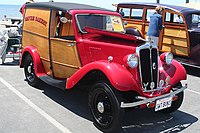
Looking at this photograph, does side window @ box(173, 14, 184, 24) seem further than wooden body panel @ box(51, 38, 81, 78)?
Yes

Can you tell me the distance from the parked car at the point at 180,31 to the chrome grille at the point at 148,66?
3680mm

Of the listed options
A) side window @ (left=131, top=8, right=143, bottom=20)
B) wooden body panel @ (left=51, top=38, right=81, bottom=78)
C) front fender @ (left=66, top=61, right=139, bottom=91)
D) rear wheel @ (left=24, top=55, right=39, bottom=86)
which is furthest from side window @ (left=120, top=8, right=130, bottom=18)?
front fender @ (left=66, top=61, right=139, bottom=91)

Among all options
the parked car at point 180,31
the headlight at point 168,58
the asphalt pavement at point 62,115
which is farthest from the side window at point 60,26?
the parked car at point 180,31

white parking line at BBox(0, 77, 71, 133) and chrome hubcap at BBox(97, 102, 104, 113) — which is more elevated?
chrome hubcap at BBox(97, 102, 104, 113)

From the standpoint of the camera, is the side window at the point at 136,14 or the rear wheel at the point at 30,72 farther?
the side window at the point at 136,14

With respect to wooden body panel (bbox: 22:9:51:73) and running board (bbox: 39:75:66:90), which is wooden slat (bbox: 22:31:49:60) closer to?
wooden body panel (bbox: 22:9:51:73)

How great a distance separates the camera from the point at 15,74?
6.85 m

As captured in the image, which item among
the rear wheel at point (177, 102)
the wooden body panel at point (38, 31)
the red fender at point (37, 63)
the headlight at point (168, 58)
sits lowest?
the rear wheel at point (177, 102)

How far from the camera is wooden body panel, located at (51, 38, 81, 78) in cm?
466

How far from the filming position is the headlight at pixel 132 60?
12.3 feet

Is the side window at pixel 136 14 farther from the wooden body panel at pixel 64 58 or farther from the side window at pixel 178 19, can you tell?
the wooden body panel at pixel 64 58

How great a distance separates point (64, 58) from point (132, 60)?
1.54 m

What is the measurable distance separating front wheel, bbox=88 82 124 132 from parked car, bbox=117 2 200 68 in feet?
14.0

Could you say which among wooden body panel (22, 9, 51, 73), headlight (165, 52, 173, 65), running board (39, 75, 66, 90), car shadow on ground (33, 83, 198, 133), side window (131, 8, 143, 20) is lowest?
car shadow on ground (33, 83, 198, 133)
